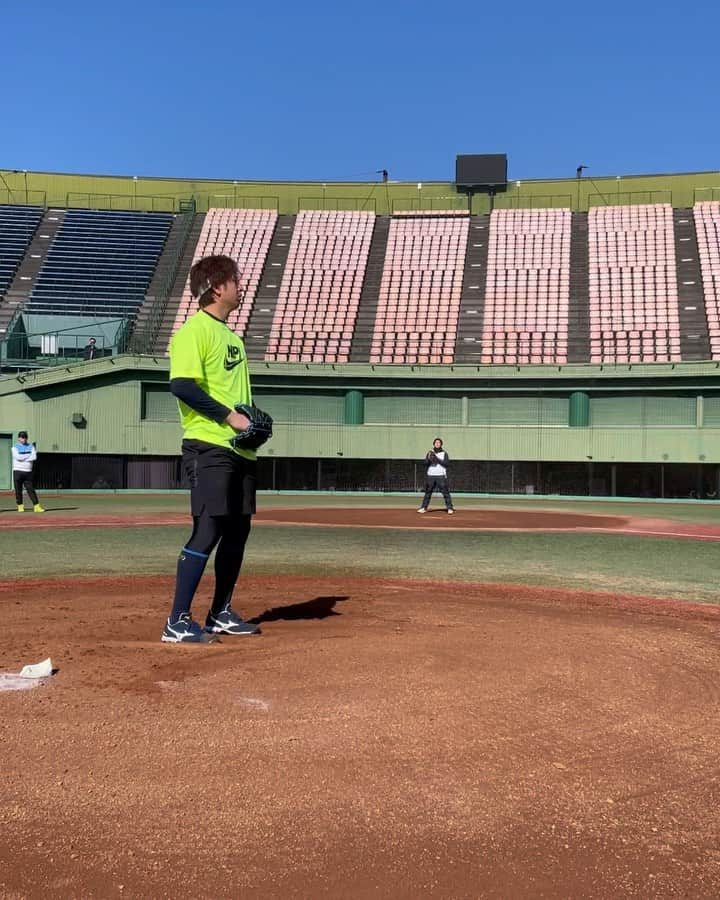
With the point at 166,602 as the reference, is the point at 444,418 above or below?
above

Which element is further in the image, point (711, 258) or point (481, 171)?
point (481, 171)

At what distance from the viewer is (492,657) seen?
14.1 ft

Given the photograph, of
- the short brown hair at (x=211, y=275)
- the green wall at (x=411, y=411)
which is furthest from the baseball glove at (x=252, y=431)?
the green wall at (x=411, y=411)

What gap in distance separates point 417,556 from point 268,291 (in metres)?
30.3

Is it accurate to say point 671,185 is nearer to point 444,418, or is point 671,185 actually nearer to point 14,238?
point 444,418

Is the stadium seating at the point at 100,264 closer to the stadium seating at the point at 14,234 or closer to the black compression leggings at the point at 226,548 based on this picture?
the stadium seating at the point at 14,234

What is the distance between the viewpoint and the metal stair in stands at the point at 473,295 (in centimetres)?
3506

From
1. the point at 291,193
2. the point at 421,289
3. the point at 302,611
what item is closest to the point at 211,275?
the point at 302,611

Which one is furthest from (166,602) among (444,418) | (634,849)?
(444,418)

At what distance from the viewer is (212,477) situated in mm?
4887

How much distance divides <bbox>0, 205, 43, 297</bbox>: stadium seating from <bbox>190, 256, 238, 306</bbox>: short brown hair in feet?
122

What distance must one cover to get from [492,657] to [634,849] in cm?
210

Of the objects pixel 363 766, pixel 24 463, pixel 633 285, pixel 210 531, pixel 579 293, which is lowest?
pixel 363 766

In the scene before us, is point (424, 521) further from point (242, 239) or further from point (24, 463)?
point (242, 239)
